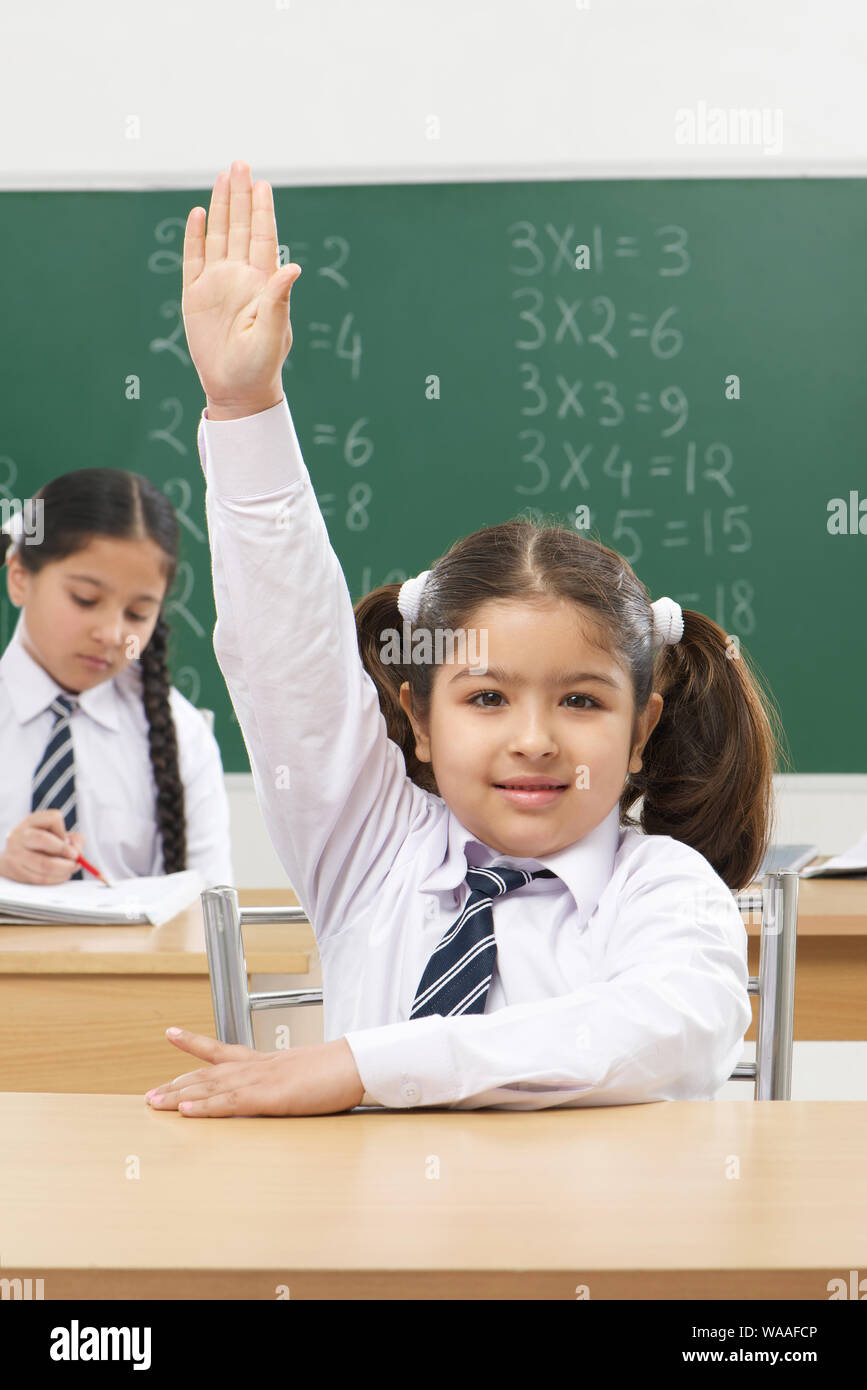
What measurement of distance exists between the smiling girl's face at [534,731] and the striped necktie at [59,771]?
169 centimetres

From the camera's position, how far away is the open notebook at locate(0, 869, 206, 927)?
1956mm

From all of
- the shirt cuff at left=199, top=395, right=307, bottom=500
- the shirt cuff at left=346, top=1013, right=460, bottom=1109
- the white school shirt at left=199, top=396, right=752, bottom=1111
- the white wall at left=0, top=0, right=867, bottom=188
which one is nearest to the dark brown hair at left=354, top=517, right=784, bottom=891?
the white school shirt at left=199, top=396, right=752, bottom=1111

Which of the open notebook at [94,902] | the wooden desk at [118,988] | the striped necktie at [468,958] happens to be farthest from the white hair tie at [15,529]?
the striped necktie at [468,958]

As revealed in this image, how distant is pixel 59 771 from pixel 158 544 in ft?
1.66

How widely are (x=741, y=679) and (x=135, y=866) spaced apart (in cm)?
179

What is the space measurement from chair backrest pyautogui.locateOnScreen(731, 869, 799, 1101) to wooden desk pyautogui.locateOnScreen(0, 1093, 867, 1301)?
321 millimetres

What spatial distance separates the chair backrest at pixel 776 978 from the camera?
123 centimetres

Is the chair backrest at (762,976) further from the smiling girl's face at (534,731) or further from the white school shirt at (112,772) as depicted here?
the white school shirt at (112,772)

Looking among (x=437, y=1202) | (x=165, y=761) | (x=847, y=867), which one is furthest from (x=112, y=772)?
(x=437, y=1202)

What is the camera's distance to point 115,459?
356cm

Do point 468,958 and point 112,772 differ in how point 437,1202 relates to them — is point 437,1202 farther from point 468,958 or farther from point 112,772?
point 112,772

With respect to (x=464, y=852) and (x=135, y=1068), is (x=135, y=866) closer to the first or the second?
(x=135, y=1068)
